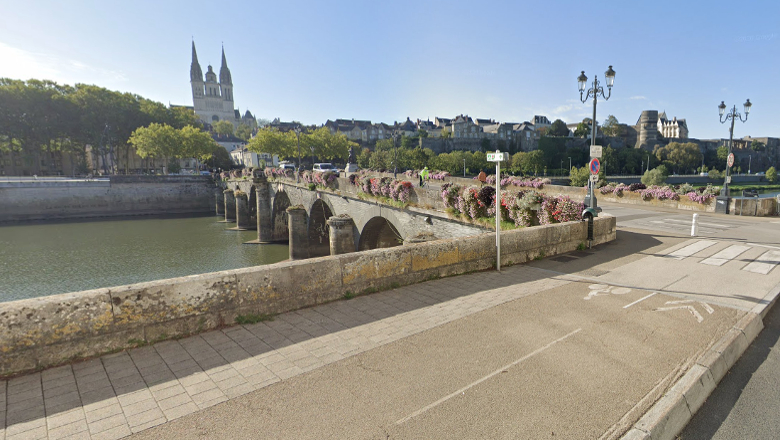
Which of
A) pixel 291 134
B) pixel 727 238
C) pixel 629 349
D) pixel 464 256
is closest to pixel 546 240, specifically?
pixel 464 256

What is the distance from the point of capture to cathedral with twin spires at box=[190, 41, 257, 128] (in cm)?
15725

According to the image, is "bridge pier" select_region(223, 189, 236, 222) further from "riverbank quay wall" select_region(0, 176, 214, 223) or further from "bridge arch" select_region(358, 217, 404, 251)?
"bridge arch" select_region(358, 217, 404, 251)

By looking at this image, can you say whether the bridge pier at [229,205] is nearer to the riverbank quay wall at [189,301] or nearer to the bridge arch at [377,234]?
the bridge arch at [377,234]

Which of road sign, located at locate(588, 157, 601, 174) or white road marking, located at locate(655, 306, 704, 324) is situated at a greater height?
road sign, located at locate(588, 157, 601, 174)

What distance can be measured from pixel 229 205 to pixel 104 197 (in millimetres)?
19491

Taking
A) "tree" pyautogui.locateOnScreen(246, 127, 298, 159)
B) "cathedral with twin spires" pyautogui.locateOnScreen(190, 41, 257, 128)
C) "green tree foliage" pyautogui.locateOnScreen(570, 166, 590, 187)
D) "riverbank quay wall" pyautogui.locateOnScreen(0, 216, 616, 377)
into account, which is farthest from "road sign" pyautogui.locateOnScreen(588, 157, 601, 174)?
"cathedral with twin spires" pyautogui.locateOnScreen(190, 41, 257, 128)

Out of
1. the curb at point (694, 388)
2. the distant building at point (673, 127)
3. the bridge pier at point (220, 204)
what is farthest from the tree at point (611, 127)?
the curb at point (694, 388)

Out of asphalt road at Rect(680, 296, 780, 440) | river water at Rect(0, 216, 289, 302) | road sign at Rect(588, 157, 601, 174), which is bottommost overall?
river water at Rect(0, 216, 289, 302)

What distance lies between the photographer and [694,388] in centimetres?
387

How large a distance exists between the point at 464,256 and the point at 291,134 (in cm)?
7054

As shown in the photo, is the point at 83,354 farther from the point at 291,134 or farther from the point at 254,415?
the point at 291,134

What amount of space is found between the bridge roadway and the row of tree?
75.8m

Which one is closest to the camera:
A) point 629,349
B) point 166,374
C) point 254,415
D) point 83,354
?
point 254,415

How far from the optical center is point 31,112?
196ft
